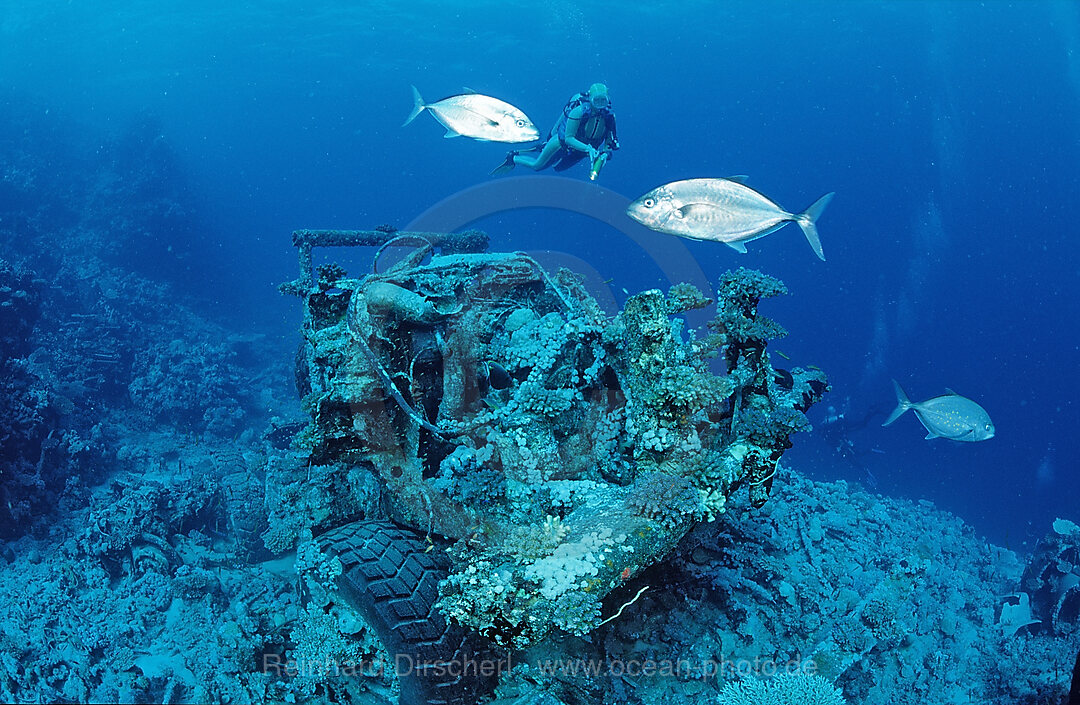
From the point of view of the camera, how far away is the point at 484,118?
186 inches

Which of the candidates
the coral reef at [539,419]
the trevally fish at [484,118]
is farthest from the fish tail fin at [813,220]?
the trevally fish at [484,118]

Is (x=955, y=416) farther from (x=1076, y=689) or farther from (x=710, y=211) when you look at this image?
(x=710, y=211)

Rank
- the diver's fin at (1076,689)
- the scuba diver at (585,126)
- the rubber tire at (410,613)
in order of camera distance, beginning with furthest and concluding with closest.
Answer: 1. the scuba diver at (585,126)
2. the diver's fin at (1076,689)
3. the rubber tire at (410,613)

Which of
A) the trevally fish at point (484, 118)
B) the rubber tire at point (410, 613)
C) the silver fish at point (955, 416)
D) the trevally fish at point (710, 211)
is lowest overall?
the rubber tire at point (410, 613)

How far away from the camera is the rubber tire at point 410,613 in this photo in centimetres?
269

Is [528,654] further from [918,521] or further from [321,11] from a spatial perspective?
[321,11]

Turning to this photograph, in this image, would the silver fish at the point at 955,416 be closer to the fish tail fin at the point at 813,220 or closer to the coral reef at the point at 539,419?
the coral reef at the point at 539,419

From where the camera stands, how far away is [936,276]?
59.8 m

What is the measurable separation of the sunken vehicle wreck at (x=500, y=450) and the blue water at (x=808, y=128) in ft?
34.2

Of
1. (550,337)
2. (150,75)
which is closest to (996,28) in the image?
(550,337)

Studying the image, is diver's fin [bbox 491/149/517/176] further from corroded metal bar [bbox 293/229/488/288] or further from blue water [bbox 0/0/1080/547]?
blue water [bbox 0/0/1080/547]

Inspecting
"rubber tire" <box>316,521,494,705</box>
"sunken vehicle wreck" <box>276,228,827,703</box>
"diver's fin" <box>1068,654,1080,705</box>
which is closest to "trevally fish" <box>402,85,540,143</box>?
"sunken vehicle wreck" <box>276,228,827,703</box>

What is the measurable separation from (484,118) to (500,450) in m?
3.12

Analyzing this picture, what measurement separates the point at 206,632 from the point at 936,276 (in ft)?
248
